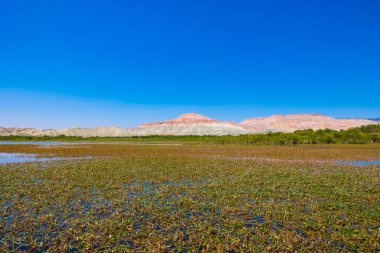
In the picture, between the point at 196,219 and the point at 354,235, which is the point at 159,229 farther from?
the point at 354,235

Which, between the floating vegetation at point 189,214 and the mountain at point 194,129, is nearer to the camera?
the floating vegetation at point 189,214

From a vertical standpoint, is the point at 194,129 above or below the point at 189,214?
above

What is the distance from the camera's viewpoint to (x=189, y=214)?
396 inches

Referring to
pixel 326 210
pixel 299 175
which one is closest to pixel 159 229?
pixel 326 210

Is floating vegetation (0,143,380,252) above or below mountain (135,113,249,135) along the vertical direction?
below

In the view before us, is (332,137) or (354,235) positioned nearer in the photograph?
(354,235)

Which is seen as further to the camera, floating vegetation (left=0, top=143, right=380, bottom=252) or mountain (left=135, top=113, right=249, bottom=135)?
mountain (left=135, top=113, right=249, bottom=135)

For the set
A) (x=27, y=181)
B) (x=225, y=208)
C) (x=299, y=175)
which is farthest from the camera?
(x=299, y=175)

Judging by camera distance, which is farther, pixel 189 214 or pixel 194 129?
pixel 194 129

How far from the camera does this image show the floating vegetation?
7480 mm

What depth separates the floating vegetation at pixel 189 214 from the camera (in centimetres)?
748

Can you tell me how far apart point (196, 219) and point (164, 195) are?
3672 mm

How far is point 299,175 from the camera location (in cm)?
1833

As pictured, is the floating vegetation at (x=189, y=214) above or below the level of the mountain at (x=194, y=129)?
below
